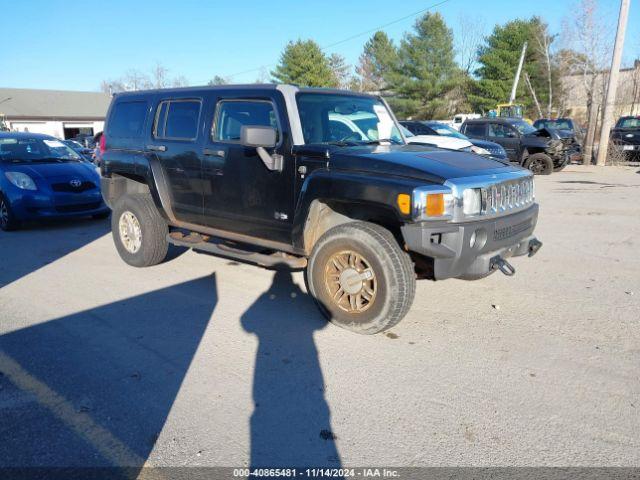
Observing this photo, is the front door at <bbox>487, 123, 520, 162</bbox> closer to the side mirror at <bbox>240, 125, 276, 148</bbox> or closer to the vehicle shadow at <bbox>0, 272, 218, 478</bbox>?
the side mirror at <bbox>240, 125, 276, 148</bbox>

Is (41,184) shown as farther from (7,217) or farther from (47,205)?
(7,217)

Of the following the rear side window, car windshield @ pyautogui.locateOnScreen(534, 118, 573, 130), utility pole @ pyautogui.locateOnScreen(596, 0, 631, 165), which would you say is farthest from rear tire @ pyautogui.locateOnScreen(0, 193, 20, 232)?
car windshield @ pyautogui.locateOnScreen(534, 118, 573, 130)

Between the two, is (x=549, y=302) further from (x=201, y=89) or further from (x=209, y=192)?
(x=201, y=89)

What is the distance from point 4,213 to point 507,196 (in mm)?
8122

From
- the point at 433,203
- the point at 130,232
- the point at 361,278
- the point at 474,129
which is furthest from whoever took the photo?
the point at 474,129

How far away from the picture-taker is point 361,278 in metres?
4.03

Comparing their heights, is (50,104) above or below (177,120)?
above

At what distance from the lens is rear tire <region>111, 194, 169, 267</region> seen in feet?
19.2

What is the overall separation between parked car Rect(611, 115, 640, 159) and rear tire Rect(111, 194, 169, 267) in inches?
757

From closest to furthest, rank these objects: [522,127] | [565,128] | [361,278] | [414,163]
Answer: [414,163], [361,278], [522,127], [565,128]

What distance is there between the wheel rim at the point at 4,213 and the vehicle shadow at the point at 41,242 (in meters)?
0.22

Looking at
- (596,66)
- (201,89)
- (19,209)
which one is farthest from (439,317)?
(596,66)

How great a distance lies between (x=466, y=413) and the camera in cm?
298

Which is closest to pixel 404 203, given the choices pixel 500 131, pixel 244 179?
pixel 244 179
